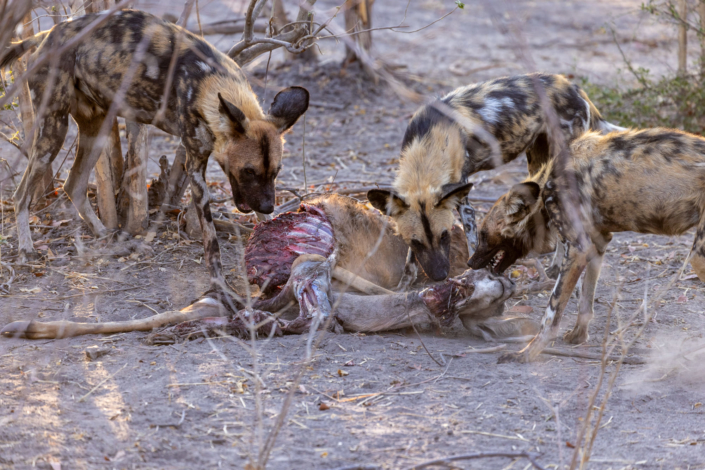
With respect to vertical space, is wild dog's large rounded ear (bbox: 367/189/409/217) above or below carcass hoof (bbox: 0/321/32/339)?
above

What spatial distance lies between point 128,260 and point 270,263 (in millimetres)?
1179

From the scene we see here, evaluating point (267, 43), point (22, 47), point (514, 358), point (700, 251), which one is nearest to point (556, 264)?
point (700, 251)

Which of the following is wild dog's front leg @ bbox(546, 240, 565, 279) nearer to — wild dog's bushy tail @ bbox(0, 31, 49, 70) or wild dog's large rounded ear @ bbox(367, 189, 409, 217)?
wild dog's large rounded ear @ bbox(367, 189, 409, 217)

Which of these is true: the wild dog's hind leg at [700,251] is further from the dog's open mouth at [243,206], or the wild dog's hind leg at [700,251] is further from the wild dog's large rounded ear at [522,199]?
the dog's open mouth at [243,206]

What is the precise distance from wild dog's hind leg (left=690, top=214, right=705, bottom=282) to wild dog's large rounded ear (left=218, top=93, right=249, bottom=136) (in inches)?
91.5

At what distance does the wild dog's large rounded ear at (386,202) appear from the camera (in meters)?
3.92


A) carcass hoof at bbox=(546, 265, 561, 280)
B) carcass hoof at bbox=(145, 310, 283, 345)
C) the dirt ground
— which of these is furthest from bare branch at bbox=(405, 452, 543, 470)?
carcass hoof at bbox=(546, 265, 561, 280)

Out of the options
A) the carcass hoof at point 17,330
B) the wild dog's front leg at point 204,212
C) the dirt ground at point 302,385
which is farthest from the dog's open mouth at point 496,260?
the carcass hoof at point 17,330

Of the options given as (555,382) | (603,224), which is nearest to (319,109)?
(603,224)

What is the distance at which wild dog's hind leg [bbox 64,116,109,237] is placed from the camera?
4445 millimetres

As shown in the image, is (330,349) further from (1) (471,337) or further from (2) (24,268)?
(2) (24,268)

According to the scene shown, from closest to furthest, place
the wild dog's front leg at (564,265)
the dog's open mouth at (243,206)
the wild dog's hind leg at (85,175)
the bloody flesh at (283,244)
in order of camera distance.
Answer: the wild dog's front leg at (564,265)
the bloody flesh at (283,244)
the dog's open mouth at (243,206)
the wild dog's hind leg at (85,175)

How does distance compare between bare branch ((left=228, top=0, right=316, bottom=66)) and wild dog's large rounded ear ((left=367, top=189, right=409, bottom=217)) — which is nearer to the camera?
wild dog's large rounded ear ((left=367, top=189, right=409, bottom=217))

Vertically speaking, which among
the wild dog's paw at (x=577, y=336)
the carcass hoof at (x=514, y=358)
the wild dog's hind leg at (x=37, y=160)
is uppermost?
the wild dog's hind leg at (x=37, y=160)
